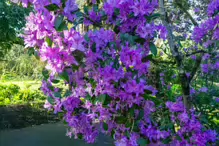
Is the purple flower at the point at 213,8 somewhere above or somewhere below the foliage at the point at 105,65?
above

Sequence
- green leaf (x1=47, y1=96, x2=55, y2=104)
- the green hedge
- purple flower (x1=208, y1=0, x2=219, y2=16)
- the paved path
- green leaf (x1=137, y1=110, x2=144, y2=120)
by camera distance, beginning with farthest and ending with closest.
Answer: the green hedge
the paved path
purple flower (x1=208, y1=0, x2=219, y2=16)
green leaf (x1=47, y1=96, x2=55, y2=104)
green leaf (x1=137, y1=110, x2=144, y2=120)

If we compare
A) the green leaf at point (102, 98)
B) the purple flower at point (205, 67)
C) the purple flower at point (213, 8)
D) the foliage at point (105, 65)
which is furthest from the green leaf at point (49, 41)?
the purple flower at point (205, 67)

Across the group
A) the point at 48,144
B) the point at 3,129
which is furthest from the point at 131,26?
the point at 3,129

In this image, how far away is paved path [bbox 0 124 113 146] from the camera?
5426 mm

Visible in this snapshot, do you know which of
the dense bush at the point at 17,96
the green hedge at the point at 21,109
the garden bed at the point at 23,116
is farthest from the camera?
the dense bush at the point at 17,96

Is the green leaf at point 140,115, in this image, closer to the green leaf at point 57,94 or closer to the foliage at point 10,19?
the green leaf at point 57,94

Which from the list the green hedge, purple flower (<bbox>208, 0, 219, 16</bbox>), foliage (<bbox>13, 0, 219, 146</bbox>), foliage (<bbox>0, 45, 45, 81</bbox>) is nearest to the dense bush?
the green hedge

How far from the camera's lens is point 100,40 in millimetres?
1137

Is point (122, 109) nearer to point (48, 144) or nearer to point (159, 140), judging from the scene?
point (159, 140)

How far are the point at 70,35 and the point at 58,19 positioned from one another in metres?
0.10

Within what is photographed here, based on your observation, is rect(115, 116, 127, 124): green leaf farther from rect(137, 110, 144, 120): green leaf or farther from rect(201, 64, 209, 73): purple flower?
rect(201, 64, 209, 73): purple flower

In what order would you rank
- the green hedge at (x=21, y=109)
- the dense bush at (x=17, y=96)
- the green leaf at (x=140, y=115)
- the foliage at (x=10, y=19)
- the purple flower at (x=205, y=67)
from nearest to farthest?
the green leaf at (x=140, y=115)
the purple flower at (x=205, y=67)
the foliage at (x=10, y=19)
the green hedge at (x=21, y=109)
the dense bush at (x=17, y=96)

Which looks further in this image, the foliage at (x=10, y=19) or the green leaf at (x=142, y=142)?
the foliage at (x=10, y=19)

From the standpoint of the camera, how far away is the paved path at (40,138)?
17.8ft
